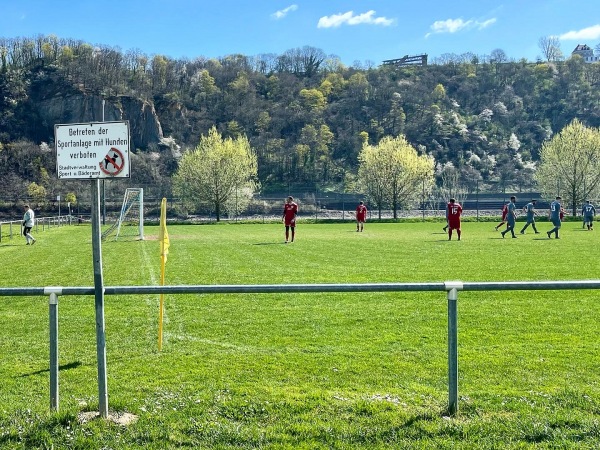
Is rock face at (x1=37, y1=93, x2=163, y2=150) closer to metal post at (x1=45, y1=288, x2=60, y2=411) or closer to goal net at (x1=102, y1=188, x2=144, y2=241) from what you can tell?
goal net at (x1=102, y1=188, x2=144, y2=241)

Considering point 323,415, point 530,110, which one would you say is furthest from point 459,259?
point 530,110

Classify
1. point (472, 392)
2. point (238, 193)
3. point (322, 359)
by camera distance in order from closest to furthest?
point (472, 392), point (322, 359), point (238, 193)

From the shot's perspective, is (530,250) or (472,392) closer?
(472,392)

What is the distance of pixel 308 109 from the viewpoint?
154125 millimetres

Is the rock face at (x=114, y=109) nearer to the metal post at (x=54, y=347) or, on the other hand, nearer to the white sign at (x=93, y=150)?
the white sign at (x=93, y=150)

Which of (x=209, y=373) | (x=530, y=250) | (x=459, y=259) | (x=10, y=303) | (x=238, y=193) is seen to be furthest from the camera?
(x=238, y=193)

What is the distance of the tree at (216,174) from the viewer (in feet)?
221

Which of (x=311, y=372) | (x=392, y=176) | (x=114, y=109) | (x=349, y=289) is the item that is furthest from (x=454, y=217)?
(x=114, y=109)

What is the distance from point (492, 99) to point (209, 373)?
6548 inches

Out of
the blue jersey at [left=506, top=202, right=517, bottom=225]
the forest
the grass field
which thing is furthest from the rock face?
the grass field

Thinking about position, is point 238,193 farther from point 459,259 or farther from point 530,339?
point 530,339

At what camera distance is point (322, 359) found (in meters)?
6.38

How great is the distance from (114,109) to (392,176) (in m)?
85.4

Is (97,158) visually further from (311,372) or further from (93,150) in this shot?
(311,372)
